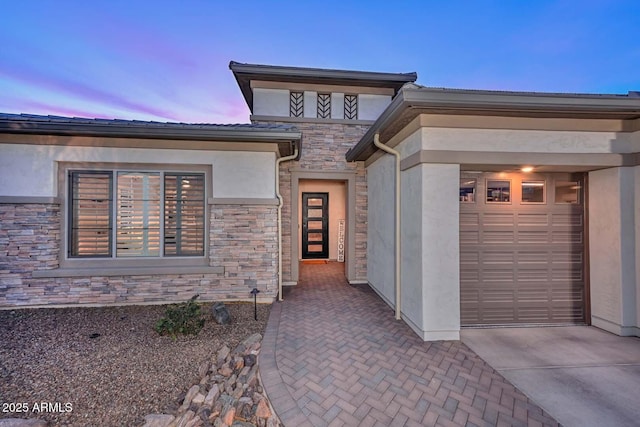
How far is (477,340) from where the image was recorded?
11.6ft

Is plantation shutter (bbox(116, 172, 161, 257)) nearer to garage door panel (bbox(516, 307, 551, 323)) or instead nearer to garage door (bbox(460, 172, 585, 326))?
garage door (bbox(460, 172, 585, 326))

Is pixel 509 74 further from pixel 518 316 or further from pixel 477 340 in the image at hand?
pixel 477 340

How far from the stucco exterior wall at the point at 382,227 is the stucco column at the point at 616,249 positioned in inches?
123

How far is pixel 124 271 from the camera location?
4695mm

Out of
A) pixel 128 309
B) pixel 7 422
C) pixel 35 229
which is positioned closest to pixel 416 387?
pixel 7 422

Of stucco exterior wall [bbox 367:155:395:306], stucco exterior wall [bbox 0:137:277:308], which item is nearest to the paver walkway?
stucco exterior wall [bbox 367:155:395:306]

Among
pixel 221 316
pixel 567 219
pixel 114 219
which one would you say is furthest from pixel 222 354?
pixel 567 219

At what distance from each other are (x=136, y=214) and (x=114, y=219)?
0.40m

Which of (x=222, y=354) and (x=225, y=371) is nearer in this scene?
(x=225, y=371)

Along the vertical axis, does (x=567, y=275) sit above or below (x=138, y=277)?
above

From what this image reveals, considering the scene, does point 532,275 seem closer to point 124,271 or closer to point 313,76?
point 313,76

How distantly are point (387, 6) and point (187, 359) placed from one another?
32.9 feet

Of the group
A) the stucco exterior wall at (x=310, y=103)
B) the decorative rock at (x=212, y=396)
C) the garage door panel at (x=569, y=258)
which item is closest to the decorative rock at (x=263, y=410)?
the decorative rock at (x=212, y=396)

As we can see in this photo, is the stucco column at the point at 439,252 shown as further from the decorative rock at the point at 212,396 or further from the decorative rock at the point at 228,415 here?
the decorative rock at the point at 212,396
